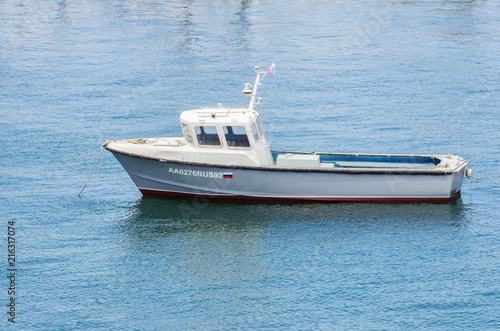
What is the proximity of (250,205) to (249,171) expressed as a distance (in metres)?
1.69

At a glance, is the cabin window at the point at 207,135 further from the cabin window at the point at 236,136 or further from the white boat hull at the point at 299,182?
the white boat hull at the point at 299,182

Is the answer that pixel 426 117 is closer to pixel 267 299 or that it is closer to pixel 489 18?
pixel 267 299

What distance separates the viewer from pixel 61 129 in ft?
140

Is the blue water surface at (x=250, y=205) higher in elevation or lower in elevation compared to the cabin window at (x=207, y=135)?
lower

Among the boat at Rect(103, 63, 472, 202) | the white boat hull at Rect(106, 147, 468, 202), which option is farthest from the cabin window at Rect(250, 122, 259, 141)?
the white boat hull at Rect(106, 147, 468, 202)

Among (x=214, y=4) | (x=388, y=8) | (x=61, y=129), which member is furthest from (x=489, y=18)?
(x=61, y=129)

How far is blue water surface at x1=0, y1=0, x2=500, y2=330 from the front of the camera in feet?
77.9

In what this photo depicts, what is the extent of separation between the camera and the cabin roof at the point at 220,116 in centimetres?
2972

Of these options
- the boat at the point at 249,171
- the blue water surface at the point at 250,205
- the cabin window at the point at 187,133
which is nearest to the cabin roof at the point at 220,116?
the boat at the point at 249,171

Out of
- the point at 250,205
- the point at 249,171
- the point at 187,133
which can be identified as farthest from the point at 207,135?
the point at 250,205

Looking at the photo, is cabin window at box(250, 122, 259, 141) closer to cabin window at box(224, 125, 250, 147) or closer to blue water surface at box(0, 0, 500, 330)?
cabin window at box(224, 125, 250, 147)

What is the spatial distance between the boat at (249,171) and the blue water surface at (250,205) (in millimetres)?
633

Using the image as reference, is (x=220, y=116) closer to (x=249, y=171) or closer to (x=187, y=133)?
(x=187, y=133)

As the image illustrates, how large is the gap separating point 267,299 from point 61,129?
22.9 m
